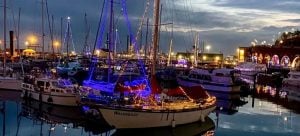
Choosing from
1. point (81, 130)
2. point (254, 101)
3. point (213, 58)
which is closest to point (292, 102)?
point (254, 101)

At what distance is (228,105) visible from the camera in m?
44.5

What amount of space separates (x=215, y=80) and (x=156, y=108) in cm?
2944

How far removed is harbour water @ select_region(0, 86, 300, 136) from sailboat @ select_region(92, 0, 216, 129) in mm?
600

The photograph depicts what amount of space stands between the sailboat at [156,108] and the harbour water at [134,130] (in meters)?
0.60

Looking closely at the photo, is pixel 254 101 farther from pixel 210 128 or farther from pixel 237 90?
pixel 210 128

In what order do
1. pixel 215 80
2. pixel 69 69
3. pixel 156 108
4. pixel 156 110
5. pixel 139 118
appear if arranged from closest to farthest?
pixel 139 118
pixel 156 110
pixel 156 108
pixel 215 80
pixel 69 69

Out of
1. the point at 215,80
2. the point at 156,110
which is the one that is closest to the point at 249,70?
the point at 215,80

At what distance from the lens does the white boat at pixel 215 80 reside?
53375mm

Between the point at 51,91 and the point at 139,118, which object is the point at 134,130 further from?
the point at 51,91

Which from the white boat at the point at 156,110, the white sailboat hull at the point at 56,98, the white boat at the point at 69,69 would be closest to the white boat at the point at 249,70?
the white boat at the point at 69,69

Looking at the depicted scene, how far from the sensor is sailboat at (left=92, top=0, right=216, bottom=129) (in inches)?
997

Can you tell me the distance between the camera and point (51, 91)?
3694cm

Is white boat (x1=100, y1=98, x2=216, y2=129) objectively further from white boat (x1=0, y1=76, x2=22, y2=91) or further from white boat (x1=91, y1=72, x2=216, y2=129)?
white boat (x1=0, y1=76, x2=22, y2=91)

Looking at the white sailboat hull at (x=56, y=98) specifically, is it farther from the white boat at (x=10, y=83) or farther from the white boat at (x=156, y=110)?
the white boat at (x=156, y=110)
